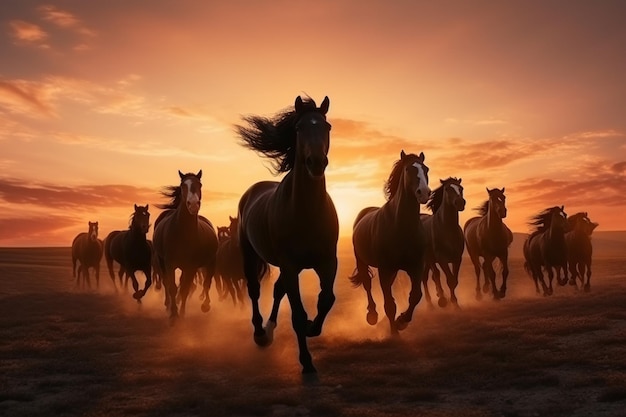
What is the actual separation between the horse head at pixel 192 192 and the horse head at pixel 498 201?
8611 mm

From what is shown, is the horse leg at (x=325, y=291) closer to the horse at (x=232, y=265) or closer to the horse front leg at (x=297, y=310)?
the horse front leg at (x=297, y=310)

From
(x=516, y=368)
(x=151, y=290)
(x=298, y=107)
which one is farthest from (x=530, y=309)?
(x=151, y=290)

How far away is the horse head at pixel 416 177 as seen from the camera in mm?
10383

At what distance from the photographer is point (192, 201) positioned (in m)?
13.4

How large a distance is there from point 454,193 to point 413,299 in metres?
5.33

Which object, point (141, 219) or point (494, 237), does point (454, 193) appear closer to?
point (494, 237)

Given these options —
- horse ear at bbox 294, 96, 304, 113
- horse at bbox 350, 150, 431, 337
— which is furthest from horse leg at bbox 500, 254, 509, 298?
horse ear at bbox 294, 96, 304, 113

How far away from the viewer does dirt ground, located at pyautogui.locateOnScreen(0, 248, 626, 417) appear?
665 cm

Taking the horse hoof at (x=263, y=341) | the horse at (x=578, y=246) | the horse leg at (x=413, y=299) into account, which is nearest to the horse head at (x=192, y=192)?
the horse hoof at (x=263, y=341)

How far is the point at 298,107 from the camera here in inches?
320

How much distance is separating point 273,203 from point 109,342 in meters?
5.55

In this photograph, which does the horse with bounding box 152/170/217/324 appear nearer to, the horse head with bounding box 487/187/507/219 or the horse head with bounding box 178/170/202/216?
the horse head with bounding box 178/170/202/216

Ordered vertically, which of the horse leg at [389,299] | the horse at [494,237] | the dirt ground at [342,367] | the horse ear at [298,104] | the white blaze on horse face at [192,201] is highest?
the horse ear at [298,104]

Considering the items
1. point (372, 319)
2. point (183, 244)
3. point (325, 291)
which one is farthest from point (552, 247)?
point (325, 291)
